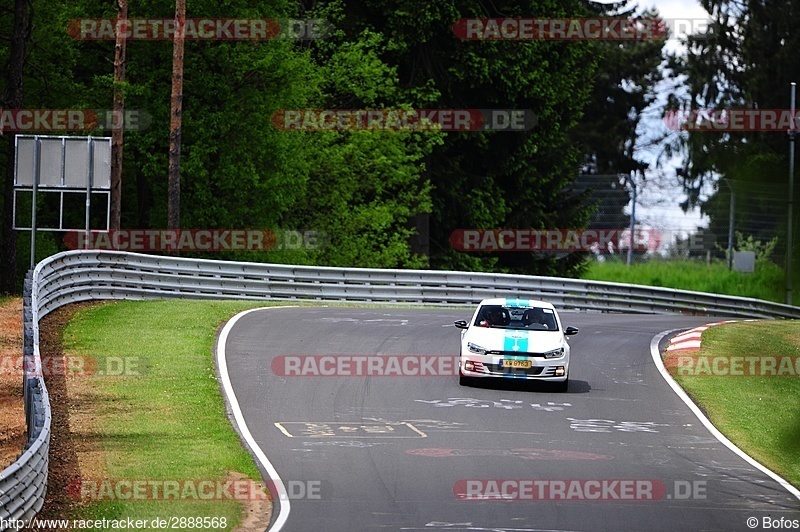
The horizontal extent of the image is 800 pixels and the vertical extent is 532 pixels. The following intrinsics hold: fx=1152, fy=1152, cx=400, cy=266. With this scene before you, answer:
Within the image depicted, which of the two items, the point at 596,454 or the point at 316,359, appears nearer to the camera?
the point at 596,454

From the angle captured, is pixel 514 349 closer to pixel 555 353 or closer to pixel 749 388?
pixel 555 353

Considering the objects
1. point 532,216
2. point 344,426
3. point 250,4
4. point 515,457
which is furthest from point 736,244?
point 532,216

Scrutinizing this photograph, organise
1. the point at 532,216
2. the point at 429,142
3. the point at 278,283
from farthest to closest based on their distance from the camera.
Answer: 1. the point at 532,216
2. the point at 429,142
3. the point at 278,283

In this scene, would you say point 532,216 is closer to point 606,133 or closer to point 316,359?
point 606,133

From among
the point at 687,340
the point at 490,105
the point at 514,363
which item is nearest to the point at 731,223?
the point at 514,363

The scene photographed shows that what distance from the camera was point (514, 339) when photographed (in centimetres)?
1920

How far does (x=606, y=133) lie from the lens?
71.7 metres

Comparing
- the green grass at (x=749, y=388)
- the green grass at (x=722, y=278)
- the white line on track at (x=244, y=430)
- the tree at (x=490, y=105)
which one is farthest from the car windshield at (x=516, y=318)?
the tree at (x=490, y=105)

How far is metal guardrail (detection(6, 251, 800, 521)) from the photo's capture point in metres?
27.0

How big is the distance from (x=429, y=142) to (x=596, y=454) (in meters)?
32.9

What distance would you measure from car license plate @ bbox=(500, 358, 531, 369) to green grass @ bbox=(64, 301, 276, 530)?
467 cm

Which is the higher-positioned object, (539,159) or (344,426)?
(539,159)

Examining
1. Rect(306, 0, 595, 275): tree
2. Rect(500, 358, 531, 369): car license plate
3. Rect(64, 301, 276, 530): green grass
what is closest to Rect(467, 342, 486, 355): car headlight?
Rect(500, 358, 531, 369): car license plate

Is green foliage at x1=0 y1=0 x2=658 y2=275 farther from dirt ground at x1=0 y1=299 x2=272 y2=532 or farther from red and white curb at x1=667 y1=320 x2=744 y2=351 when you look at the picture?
dirt ground at x1=0 y1=299 x2=272 y2=532
